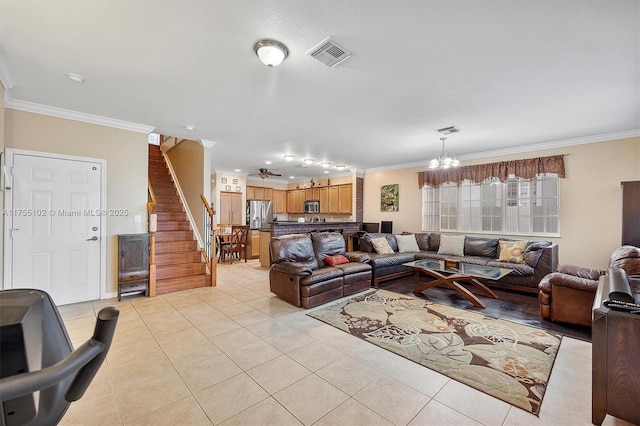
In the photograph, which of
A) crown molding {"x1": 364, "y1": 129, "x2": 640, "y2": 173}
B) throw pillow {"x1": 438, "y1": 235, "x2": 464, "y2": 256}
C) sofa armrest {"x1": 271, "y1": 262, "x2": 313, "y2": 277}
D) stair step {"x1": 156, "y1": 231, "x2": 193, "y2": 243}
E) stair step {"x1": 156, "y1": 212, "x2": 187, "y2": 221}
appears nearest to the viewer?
sofa armrest {"x1": 271, "y1": 262, "x2": 313, "y2": 277}

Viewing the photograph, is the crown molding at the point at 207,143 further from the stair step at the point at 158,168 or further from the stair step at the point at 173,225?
the stair step at the point at 158,168

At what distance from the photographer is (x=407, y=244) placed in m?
6.20

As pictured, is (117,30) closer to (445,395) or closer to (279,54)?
(279,54)

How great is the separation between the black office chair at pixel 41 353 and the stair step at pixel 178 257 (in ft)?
14.8

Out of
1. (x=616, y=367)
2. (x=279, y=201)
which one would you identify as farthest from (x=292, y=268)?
(x=279, y=201)

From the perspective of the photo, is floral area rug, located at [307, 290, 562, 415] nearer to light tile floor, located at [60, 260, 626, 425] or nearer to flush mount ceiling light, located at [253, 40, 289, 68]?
light tile floor, located at [60, 260, 626, 425]

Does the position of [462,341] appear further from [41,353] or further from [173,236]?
[173,236]

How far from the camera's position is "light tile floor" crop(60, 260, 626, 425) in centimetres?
177

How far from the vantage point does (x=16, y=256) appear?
3.41 meters

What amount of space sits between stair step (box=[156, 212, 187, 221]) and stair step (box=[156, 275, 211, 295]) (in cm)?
152

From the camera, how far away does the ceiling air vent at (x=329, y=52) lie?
2.21 m

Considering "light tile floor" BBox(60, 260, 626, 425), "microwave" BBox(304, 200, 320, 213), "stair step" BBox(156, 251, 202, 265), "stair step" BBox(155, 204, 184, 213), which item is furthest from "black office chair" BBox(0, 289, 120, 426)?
"microwave" BBox(304, 200, 320, 213)

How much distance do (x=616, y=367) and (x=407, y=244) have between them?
4.48 metres

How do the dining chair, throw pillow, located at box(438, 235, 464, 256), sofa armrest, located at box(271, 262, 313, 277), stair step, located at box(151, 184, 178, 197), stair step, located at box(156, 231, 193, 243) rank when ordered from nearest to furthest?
1. sofa armrest, located at box(271, 262, 313, 277)
2. stair step, located at box(156, 231, 193, 243)
3. throw pillow, located at box(438, 235, 464, 256)
4. stair step, located at box(151, 184, 178, 197)
5. the dining chair
